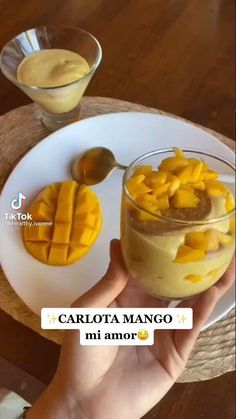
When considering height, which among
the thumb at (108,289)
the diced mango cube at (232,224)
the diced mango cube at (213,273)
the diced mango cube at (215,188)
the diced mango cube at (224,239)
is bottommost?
the thumb at (108,289)

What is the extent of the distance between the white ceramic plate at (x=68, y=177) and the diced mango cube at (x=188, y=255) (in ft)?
0.28

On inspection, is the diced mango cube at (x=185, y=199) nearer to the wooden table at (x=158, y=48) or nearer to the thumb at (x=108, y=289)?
the thumb at (x=108, y=289)

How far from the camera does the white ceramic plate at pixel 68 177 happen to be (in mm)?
393

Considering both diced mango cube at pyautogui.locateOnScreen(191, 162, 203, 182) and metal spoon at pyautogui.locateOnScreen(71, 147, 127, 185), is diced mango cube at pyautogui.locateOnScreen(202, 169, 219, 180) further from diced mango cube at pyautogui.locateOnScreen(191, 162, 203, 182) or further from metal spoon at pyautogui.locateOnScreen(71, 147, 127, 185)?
metal spoon at pyautogui.locateOnScreen(71, 147, 127, 185)

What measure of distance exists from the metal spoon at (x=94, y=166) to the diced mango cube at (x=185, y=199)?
0.13 metres

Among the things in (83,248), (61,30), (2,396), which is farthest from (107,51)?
(2,396)

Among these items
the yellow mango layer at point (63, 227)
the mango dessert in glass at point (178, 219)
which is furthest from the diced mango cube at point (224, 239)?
the yellow mango layer at point (63, 227)

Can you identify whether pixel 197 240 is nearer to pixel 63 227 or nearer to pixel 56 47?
pixel 63 227

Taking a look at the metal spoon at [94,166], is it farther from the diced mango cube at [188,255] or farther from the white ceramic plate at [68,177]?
the diced mango cube at [188,255]

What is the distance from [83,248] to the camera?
403mm

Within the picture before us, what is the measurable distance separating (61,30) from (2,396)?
32cm

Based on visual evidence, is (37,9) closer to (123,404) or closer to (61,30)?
(61,30)

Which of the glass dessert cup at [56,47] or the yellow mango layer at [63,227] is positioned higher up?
the glass dessert cup at [56,47]

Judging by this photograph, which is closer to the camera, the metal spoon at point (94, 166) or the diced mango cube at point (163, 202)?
the diced mango cube at point (163, 202)
